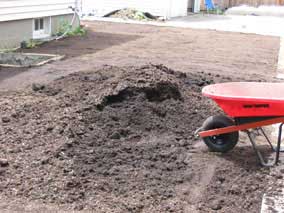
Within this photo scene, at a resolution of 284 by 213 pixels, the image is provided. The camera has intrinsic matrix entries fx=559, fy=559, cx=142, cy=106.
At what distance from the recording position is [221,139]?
5496 mm

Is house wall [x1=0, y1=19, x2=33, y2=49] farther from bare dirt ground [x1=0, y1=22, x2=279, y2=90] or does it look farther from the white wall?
bare dirt ground [x1=0, y1=22, x2=279, y2=90]

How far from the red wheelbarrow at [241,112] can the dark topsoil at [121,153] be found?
17cm

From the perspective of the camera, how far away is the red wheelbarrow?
5.12m

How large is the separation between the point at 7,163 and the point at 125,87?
6.86 ft

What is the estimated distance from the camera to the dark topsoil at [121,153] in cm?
439

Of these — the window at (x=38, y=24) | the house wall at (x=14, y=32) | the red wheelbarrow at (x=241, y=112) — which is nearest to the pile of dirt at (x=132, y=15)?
the window at (x=38, y=24)

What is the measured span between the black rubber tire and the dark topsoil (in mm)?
88

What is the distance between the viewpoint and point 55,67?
977 cm

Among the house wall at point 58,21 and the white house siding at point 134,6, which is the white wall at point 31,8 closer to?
the house wall at point 58,21

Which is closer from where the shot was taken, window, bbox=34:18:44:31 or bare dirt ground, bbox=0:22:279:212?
bare dirt ground, bbox=0:22:279:212

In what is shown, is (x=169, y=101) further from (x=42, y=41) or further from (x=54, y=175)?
(x=42, y=41)

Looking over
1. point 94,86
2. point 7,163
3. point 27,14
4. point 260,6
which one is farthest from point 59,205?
point 260,6

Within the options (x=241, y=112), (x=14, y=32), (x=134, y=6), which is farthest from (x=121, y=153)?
(x=134, y=6)

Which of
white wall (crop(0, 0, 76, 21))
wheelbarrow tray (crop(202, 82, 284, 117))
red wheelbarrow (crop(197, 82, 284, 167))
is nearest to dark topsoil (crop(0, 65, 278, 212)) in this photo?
red wheelbarrow (crop(197, 82, 284, 167))
